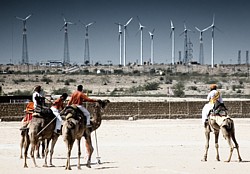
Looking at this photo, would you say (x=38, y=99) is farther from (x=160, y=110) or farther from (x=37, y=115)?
(x=160, y=110)

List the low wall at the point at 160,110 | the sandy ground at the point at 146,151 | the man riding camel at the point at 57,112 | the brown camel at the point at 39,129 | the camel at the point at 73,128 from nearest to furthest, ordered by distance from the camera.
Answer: the camel at the point at 73,128 < the sandy ground at the point at 146,151 < the brown camel at the point at 39,129 < the man riding camel at the point at 57,112 < the low wall at the point at 160,110

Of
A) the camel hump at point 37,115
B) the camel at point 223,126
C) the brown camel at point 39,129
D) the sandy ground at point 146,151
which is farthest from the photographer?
the camel at point 223,126

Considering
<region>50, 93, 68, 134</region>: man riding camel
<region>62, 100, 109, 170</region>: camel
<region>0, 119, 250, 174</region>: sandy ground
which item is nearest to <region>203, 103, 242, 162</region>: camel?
<region>0, 119, 250, 174</region>: sandy ground

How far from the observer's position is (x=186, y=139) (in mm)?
32344

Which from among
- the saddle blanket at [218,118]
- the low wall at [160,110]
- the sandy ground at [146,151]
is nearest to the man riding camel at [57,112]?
the sandy ground at [146,151]

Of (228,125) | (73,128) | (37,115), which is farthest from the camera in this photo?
(228,125)

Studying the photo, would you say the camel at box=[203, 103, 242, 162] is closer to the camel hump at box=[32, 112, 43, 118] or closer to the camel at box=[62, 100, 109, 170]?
the camel at box=[62, 100, 109, 170]

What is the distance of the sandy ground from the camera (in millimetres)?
20500

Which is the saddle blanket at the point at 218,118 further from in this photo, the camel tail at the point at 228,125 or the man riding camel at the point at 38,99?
the man riding camel at the point at 38,99

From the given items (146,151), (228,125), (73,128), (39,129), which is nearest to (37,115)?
(39,129)

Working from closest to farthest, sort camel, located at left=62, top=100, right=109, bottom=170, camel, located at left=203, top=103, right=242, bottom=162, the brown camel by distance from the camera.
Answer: camel, located at left=62, top=100, right=109, bottom=170 < the brown camel < camel, located at left=203, top=103, right=242, bottom=162

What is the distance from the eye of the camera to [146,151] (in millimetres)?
26391

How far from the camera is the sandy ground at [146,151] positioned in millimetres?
20500

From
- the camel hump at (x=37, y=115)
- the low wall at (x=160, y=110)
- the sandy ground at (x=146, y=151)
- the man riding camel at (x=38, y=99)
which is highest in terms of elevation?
the man riding camel at (x=38, y=99)
